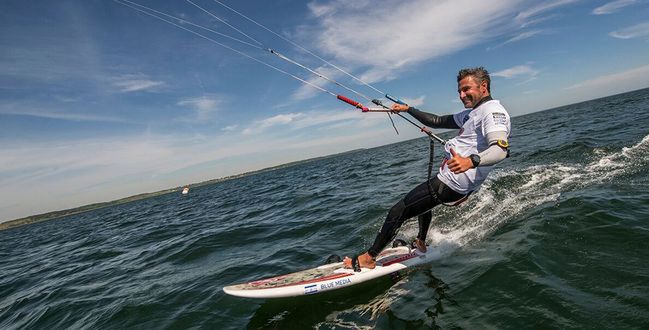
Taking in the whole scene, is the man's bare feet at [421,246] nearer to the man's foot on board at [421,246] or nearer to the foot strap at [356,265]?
the man's foot on board at [421,246]

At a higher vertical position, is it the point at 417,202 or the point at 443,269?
the point at 417,202

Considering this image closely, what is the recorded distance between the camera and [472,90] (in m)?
5.29

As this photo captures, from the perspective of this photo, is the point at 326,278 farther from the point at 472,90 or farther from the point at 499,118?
the point at 472,90

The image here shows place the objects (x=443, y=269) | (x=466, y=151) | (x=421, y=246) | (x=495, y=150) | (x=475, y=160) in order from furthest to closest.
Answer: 1. (x=421, y=246)
2. (x=443, y=269)
3. (x=466, y=151)
4. (x=495, y=150)
5. (x=475, y=160)

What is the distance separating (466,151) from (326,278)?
3.43m

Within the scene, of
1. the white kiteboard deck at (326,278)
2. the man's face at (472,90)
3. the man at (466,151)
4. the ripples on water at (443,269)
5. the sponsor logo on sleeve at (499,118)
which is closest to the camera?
the man at (466,151)

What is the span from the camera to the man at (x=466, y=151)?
4509 mm

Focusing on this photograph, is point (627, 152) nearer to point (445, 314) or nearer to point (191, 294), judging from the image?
point (445, 314)

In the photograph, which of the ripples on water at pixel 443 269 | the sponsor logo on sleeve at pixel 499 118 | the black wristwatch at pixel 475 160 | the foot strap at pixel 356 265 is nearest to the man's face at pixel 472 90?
the sponsor logo on sleeve at pixel 499 118

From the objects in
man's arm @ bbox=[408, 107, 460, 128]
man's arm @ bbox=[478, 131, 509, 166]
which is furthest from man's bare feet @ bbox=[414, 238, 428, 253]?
man's arm @ bbox=[478, 131, 509, 166]

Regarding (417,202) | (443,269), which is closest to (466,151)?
(417,202)

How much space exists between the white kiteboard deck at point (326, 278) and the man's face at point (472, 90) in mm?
3426

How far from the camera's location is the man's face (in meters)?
5.29

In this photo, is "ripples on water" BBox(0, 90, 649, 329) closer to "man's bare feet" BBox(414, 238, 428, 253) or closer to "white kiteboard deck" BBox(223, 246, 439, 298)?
"white kiteboard deck" BBox(223, 246, 439, 298)
